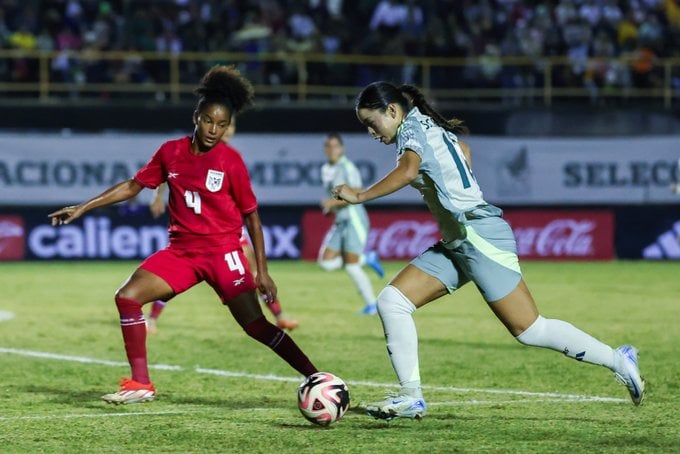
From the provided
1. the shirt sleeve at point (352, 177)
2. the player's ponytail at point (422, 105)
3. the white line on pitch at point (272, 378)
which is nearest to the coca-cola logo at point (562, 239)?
the shirt sleeve at point (352, 177)

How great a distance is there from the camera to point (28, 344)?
12.8m

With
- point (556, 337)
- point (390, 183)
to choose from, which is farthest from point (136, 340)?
point (556, 337)

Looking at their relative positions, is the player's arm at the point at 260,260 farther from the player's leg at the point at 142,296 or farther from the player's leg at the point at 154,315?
the player's leg at the point at 154,315

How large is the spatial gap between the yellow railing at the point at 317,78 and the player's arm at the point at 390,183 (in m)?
18.3

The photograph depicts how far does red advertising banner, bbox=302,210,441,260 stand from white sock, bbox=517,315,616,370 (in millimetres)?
17449

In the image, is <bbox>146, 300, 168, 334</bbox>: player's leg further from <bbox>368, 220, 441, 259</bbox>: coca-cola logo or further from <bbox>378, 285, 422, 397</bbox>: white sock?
<bbox>368, 220, 441, 259</bbox>: coca-cola logo

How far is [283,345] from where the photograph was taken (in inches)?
341

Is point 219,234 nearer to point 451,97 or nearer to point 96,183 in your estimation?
point 96,183

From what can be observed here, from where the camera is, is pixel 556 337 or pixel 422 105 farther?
pixel 422 105

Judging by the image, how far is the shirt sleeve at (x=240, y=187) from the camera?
28.5ft

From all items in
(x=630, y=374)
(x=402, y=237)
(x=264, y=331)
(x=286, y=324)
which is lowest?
(x=402, y=237)

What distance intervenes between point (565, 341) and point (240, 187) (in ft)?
8.19

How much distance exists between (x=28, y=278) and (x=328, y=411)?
1477 cm

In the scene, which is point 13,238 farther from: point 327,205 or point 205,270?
point 205,270
